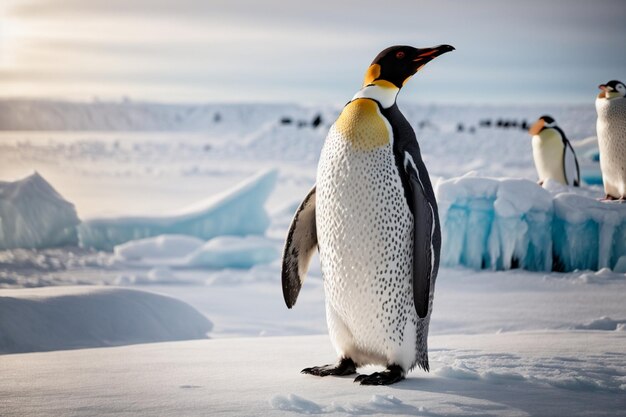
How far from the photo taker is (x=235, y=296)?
5734 millimetres

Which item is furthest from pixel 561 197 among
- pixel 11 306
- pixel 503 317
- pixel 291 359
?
pixel 11 306

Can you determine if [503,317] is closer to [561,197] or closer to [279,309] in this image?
[561,197]

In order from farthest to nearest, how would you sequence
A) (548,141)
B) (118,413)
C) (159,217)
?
(159,217), (548,141), (118,413)

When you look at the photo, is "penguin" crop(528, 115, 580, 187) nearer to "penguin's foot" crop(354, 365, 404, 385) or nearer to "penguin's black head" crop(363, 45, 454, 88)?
"penguin's black head" crop(363, 45, 454, 88)

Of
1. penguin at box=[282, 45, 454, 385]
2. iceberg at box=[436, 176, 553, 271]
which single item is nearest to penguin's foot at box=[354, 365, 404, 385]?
penguin at box=[282, 45, 454, 385]

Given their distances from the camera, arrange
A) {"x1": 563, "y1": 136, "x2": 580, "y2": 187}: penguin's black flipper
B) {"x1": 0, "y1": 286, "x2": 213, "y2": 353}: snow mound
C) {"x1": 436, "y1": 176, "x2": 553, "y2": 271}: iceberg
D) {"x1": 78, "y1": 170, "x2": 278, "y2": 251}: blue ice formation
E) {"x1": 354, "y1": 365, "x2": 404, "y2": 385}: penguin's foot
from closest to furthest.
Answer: {"x1": 354, "y1": 365, "x2": 404, "y2": 385}: penguin's foot, {"x1": 0, "y1": 286, "x2": 213, "y2": 353}: snow mound, {"x1": 436, "y1": 176, "x2": 553, "y2": 271}: iceberg, {"x1": 563, "y1": 136, "x2": 580, "y2": 187}: penguin's black flipper, {"x1": 78, "y1": 170, "x2": 278, "y2": 251}: blue ice formation

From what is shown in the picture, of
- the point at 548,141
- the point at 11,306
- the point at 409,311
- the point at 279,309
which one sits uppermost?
the point at 548,141

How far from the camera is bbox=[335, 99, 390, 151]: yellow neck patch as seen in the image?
212cm

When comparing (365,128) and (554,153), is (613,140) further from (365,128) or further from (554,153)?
(365,128)

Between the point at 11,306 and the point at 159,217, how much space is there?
4254 millimetres

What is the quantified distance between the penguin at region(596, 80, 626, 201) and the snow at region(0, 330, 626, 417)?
2.03m

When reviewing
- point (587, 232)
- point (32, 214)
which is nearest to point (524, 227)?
point (587, 232)

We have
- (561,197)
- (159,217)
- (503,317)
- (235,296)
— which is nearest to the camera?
(503,317)

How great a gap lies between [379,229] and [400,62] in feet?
1.57
